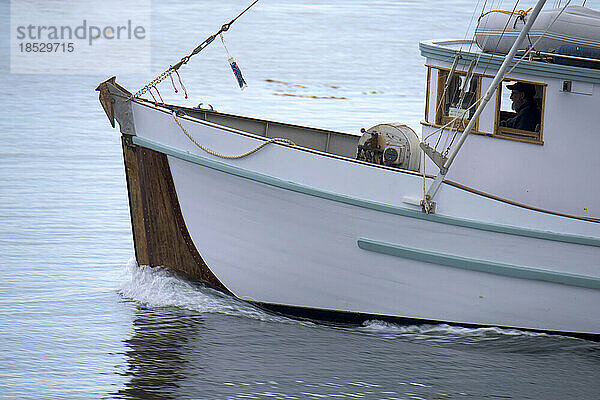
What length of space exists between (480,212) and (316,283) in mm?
1752

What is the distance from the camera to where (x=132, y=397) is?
8125 millimetres

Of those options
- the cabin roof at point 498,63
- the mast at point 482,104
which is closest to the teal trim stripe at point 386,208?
the mast at point 482,104

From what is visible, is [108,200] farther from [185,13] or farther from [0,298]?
[185,13]

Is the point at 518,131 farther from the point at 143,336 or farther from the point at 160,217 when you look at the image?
the point at 143,336

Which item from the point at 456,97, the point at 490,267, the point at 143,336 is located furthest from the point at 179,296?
the point at 456,97

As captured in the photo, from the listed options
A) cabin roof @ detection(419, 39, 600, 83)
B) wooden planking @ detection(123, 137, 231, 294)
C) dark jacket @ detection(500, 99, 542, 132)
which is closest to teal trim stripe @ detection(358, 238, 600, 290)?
dark jacket @ detection(500, 99, 542, 132)

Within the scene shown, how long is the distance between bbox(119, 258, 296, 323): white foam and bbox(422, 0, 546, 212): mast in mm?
2072

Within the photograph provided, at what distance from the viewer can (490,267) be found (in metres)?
8.63

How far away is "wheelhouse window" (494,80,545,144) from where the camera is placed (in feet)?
28.8

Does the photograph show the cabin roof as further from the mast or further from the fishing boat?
the mast

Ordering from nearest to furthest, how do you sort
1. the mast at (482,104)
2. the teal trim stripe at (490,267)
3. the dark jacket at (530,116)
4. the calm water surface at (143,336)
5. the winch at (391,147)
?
the mast at (482,104) → the calm water surface at (143,336) → the teal trim stripe at (490,267) → the dark jacket at (530,116) → the winch at (391,147)

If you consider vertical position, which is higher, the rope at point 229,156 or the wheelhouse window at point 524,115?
the wheelhouse window at point 524,115

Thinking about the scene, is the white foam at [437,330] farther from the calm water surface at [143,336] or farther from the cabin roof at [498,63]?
the cabin roof at [498,63]

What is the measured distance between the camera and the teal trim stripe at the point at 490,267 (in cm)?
858
